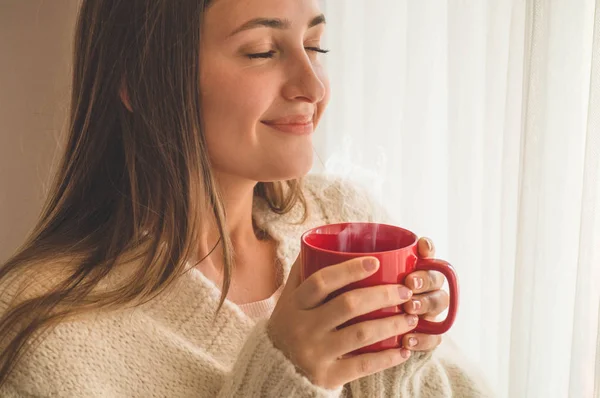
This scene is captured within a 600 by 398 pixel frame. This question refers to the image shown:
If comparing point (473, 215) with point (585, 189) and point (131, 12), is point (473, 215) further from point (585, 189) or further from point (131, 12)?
point (131, 12)

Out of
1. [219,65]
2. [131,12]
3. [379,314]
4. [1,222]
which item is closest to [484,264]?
[379,314]

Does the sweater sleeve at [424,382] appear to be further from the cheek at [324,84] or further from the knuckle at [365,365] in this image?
the cheek at [324,84]

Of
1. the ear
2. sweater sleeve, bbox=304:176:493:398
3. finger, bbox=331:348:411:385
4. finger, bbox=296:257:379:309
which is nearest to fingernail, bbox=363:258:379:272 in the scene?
finger, bbox=296:257:379:309

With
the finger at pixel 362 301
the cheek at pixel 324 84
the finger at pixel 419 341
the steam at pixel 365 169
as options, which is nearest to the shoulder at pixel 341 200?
the steam at pixel 365 169

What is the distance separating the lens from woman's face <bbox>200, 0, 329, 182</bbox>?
0.91 m

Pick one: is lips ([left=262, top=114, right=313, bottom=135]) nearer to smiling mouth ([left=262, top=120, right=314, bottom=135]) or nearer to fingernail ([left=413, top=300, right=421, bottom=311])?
smiling mouth ([left=262, top=120, right=314, bottom=135])

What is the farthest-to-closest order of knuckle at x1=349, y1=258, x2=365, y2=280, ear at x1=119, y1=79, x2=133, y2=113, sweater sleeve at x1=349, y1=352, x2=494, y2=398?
ear at x1=119, y1=79, x2=133, y2=113
sweater sleeve at x1=349, y1=352, x2=494, y2=398
knuckle at x1=349, y1=258, x2=365, y2=280

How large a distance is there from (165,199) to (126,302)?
7.3 inches

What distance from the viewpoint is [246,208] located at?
1184mm

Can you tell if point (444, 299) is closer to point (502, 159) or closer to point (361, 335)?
point (361, 335)

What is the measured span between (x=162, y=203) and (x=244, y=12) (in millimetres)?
350

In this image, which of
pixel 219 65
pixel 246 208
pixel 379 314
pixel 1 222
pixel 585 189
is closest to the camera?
pixel 379 314

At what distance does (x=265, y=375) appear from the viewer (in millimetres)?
759

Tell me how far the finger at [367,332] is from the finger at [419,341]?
21 millimetres
